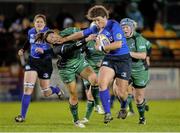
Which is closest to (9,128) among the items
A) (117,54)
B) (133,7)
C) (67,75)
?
(67,75)

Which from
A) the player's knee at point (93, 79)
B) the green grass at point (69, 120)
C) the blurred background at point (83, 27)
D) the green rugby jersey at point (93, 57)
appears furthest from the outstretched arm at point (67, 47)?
the blurred background at point (83, 27)

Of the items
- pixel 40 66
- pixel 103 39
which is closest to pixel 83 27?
pixel 40 66

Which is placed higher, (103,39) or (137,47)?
(103,39)

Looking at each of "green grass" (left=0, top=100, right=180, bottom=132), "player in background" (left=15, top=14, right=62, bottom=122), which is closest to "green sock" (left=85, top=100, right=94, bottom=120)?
"green grass" (left=0, top=100, right=180, bottom=132)

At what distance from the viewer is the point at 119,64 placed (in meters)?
14.5

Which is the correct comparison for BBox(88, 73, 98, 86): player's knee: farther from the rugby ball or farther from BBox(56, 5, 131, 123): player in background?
the rugby ball

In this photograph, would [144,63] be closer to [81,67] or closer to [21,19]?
[81,67]

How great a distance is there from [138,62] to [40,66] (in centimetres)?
227

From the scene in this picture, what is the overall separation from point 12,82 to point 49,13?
11.5ft

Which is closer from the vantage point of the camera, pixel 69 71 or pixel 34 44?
pixel 69 71

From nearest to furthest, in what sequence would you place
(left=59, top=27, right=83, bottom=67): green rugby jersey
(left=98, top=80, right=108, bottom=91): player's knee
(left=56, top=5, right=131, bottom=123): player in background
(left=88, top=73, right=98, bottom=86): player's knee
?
(left=56, top=5, right=131, bottom=123): player in background, (left=98, top=80, right=108, bottom=91): player's knee, (left=59, top=27, right=83, bottom=67): green rugby jersey, (left=88, top=73, right=98, bottom=86): player's knee

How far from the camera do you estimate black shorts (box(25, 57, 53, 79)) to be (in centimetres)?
1653

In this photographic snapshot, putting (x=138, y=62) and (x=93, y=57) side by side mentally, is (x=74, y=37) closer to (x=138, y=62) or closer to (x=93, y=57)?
(x=138, y=62)

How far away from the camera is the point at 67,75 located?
585 inches
